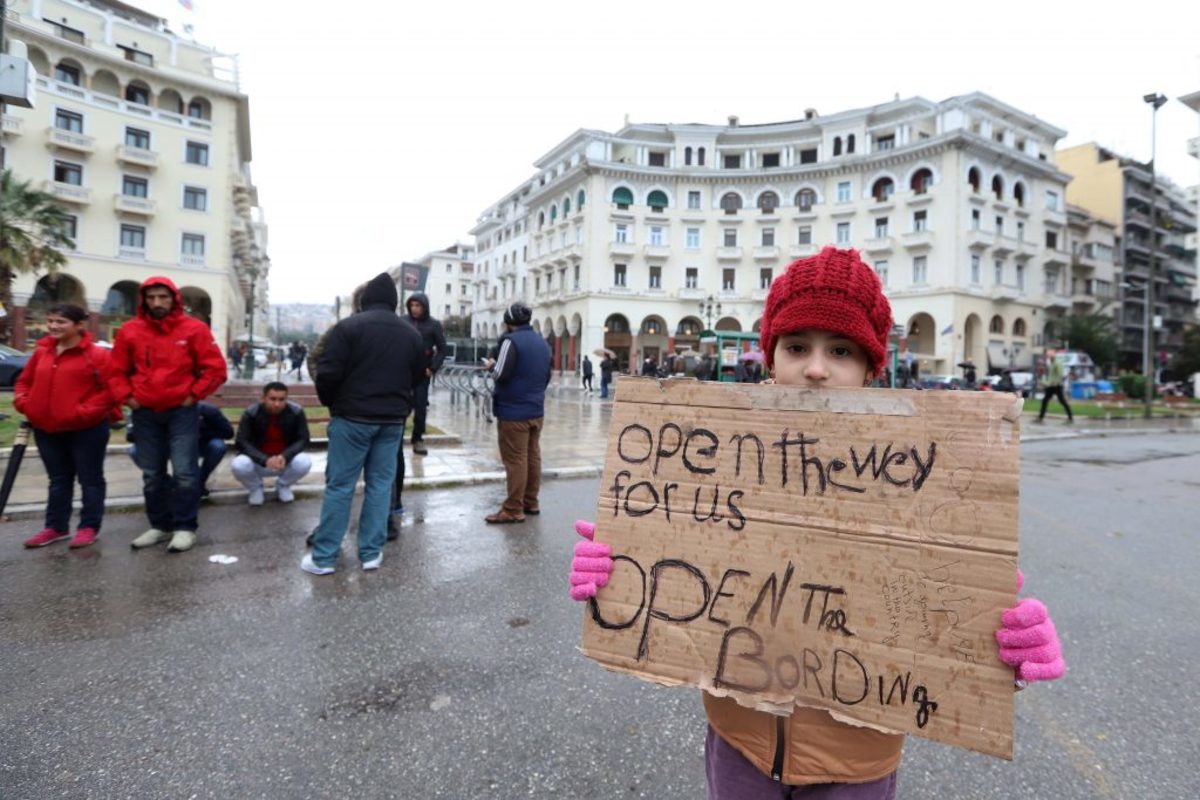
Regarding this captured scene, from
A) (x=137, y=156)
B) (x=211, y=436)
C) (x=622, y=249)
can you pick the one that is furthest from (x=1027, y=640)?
(x=622, y=249)

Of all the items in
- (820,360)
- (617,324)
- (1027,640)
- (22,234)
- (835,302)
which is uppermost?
(22,234)

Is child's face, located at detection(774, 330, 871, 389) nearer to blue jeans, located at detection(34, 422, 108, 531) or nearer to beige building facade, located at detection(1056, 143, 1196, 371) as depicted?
blue jeans, located at detection(34, 422, 108, 531)

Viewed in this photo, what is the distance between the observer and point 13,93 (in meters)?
5.47

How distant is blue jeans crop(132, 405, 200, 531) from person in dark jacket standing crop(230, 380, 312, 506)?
1.11m

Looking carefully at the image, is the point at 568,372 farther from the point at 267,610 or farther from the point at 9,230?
the point at 267,610

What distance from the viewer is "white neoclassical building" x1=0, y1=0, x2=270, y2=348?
33.1m

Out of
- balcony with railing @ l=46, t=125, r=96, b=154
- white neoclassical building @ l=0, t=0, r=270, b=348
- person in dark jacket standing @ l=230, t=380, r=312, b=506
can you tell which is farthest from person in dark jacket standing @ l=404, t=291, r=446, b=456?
balcony with railing @ l=46, t=125, r=96, b=154

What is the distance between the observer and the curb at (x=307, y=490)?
5324 millimetres

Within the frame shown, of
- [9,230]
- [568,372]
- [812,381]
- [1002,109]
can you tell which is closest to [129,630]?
[812,381]

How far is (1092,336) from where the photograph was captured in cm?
4578

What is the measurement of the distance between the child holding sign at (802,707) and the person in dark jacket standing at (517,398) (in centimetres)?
395

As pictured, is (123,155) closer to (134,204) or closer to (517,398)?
(134,204)

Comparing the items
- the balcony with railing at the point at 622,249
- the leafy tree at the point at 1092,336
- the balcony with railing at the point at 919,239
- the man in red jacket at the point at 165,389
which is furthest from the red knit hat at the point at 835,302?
the leafy tree at the point at 1092,336

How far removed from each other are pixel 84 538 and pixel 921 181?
49710 mm
